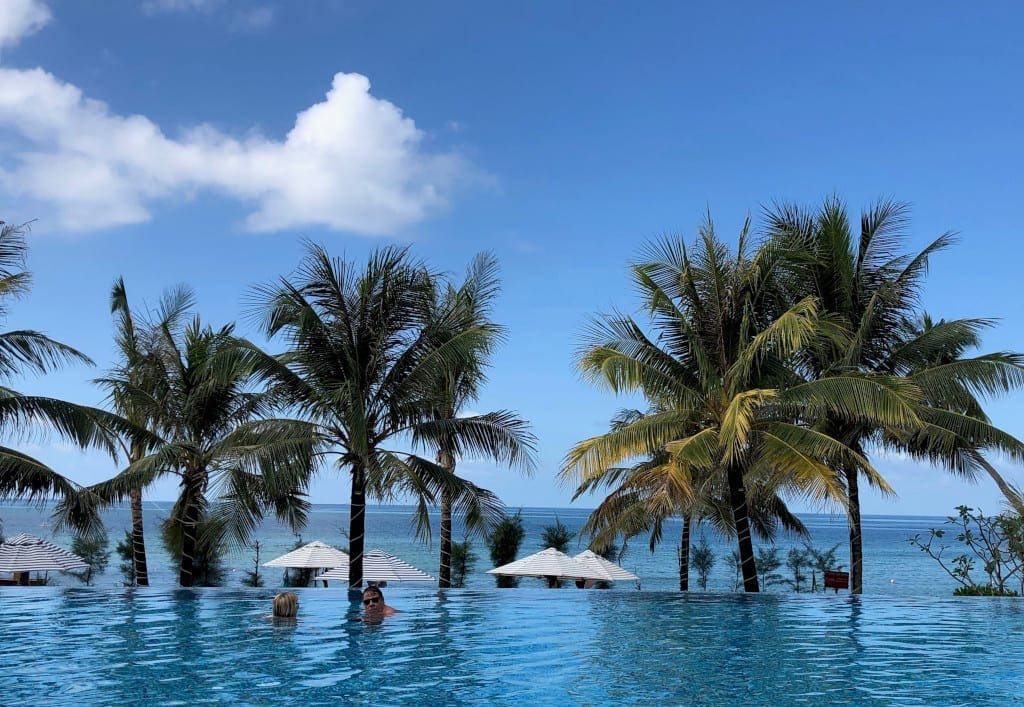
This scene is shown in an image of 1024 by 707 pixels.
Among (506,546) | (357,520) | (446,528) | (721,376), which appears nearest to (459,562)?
(506,546)

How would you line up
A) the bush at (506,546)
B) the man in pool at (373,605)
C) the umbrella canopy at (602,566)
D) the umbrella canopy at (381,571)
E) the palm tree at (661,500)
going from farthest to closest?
1. the bush at (506,546)
2. the umbrella canopy at (602,566)
3. the umbrella canopy at (381,571)
4. the palm tree at (661,500)
5. the man in pool at (373,605)

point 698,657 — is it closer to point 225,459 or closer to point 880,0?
point 225,459

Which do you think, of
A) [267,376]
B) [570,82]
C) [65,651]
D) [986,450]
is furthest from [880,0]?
[65,651]

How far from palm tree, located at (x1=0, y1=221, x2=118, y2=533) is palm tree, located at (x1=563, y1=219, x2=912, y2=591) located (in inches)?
303

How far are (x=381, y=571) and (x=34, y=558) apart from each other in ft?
25.3

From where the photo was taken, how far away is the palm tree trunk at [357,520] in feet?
53.0

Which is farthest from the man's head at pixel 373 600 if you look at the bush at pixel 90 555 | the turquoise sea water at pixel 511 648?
the bush at pixel 90 555

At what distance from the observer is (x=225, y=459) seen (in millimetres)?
14859

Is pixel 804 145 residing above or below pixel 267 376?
above

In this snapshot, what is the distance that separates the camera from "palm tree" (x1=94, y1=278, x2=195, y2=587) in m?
18.7

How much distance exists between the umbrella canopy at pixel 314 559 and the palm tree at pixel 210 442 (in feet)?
9.95

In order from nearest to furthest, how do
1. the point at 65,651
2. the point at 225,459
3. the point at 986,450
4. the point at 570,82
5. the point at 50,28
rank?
the point at 65,651
the point at 225,459
the point at 986,450
the point at 50,28
the point at 570,82

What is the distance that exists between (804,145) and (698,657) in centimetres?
1822

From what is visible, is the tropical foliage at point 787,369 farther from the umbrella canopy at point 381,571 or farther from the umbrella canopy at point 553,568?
the umbrella canopy at point 381,571
